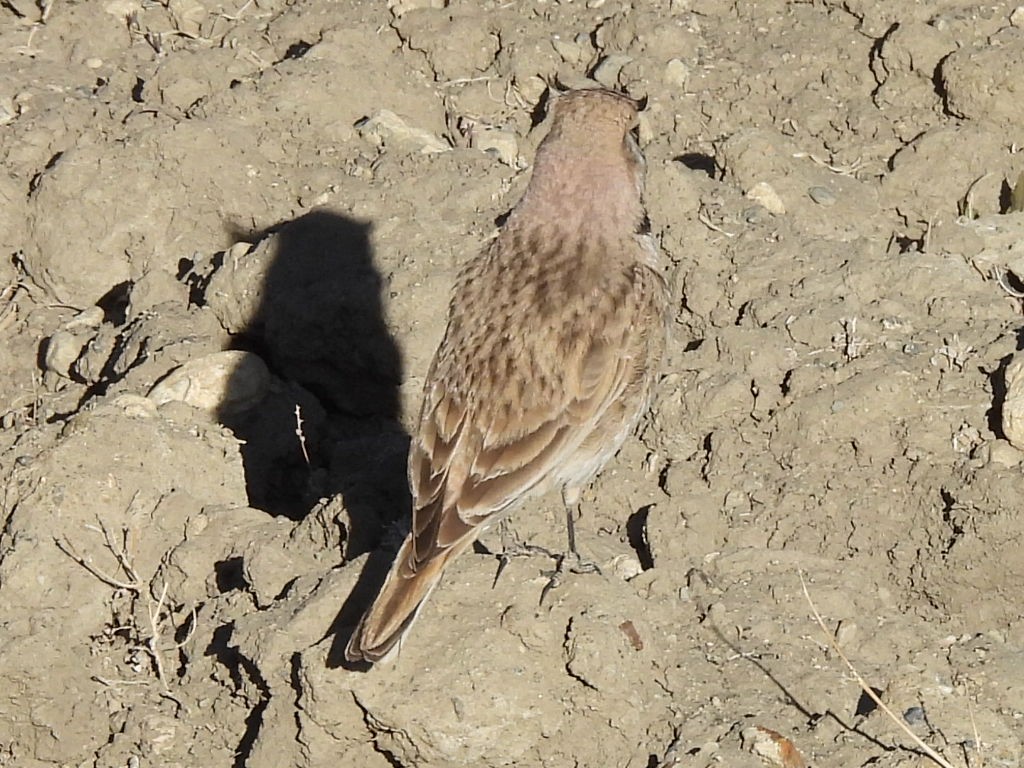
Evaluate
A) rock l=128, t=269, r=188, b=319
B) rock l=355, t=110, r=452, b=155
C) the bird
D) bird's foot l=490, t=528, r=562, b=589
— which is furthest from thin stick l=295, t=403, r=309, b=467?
rock l=355, t=110, r=452, b=155

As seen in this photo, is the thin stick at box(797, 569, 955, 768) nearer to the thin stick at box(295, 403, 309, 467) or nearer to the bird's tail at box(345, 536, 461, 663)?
the bird's tail at box(345, 536, 461, 663)

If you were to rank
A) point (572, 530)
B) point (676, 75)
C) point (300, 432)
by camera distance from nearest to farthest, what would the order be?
1. point (572, 530)
2. point (300, 432)
3. point (676, 75)

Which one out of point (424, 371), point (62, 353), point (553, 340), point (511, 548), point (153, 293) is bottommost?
point (62, 353)

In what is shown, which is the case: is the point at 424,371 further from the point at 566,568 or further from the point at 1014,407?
the point at 1014,407

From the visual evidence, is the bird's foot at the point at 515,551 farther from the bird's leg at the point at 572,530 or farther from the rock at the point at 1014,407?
the rock at the point at 1014,407

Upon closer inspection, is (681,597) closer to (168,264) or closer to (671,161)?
(671,161)

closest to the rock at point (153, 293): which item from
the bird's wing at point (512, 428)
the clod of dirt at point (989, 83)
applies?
the bird's wing at point (512, 428)

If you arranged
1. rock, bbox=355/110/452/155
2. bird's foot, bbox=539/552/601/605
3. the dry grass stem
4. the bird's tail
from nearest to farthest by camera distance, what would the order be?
the bird's tail, bird's foot, bbox=539/552/601/605, the dry grass stem, rock, bbox=355/110/452/155

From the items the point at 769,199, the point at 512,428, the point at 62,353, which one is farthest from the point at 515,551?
the point at 62,353

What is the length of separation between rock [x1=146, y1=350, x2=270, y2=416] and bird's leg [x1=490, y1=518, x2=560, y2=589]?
1.45 meters

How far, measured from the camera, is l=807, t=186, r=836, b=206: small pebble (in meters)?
7.70

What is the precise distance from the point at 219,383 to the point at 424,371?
0.84 metres

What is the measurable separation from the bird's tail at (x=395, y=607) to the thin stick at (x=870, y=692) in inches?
45.4

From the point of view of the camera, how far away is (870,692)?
201 inches
